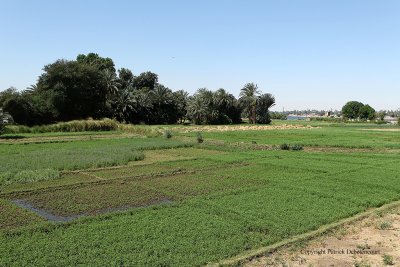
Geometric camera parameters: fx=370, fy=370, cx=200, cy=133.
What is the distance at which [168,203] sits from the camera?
12531mm

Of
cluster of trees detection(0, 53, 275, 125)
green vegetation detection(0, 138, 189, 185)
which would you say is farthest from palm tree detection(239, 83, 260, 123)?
green vegetation detection(0, 138, 189, 185)

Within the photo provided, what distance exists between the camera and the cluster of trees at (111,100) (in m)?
52.9

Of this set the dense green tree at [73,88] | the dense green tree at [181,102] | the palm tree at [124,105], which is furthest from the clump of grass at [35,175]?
the dense green tree at [181,102]

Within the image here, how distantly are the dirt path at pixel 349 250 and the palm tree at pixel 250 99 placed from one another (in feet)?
240

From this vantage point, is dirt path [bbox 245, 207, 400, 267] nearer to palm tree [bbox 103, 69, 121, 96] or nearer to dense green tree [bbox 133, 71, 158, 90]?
palm tree [bbox 103, 69, 121, 96]

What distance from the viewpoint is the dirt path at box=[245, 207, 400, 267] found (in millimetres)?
8016

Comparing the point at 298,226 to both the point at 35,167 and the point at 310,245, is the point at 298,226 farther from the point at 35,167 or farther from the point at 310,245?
the point at 35,167

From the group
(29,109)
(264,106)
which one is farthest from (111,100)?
(264,106)

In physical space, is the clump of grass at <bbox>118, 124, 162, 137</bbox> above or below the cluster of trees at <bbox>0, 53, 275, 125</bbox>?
below

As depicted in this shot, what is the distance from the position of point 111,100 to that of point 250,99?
32.1 meters

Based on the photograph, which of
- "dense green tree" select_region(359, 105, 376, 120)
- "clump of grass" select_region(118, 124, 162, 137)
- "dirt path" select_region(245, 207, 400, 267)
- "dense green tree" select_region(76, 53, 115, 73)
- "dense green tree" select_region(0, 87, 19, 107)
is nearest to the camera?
"dirt path" select_region(245, 207, 400, 267)

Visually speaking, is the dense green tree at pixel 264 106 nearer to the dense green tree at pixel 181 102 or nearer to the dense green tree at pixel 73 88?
the dense green tree at pixel 181 102

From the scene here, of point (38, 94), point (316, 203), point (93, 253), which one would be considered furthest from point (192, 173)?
point (38, 94)

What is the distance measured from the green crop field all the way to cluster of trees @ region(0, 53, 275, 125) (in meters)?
31.1
